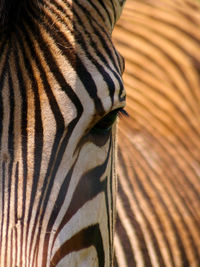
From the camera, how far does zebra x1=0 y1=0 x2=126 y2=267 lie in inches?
62.3

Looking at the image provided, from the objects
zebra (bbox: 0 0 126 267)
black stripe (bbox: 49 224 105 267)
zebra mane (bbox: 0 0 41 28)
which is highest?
zebra mane (bbox: 0 0 41 28)

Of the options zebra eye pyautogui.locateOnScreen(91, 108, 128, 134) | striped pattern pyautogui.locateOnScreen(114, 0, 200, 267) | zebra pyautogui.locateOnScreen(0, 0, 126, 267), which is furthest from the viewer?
striped pattern pyautogui.locateOnScreen(114, 0, 200, 267)

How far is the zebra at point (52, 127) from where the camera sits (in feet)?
5.19

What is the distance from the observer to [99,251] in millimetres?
1858

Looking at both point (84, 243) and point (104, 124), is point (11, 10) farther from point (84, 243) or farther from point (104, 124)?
point (84, 243)

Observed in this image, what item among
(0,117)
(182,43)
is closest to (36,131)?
(0,117)

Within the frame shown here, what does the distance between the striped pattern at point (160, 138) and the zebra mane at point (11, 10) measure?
1.48 metres

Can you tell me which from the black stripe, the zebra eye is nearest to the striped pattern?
the black stripe

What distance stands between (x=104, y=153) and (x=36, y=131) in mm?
307

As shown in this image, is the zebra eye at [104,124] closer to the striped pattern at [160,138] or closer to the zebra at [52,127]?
the zebra at [52,127]

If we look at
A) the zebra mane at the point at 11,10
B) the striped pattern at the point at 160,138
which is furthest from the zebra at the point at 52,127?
the striped pattern at the point at 160,138

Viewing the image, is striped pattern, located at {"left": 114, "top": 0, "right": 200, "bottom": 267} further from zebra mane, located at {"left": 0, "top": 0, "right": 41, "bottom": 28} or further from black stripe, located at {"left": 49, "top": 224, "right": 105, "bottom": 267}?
zebra mane, located at {"left": 0, "top": 0, "right": 41, "bottom": 28}

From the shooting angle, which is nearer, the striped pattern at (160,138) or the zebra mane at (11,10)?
the zebra mane at (11,10)

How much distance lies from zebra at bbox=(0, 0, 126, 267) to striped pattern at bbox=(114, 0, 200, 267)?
1.12 meters
